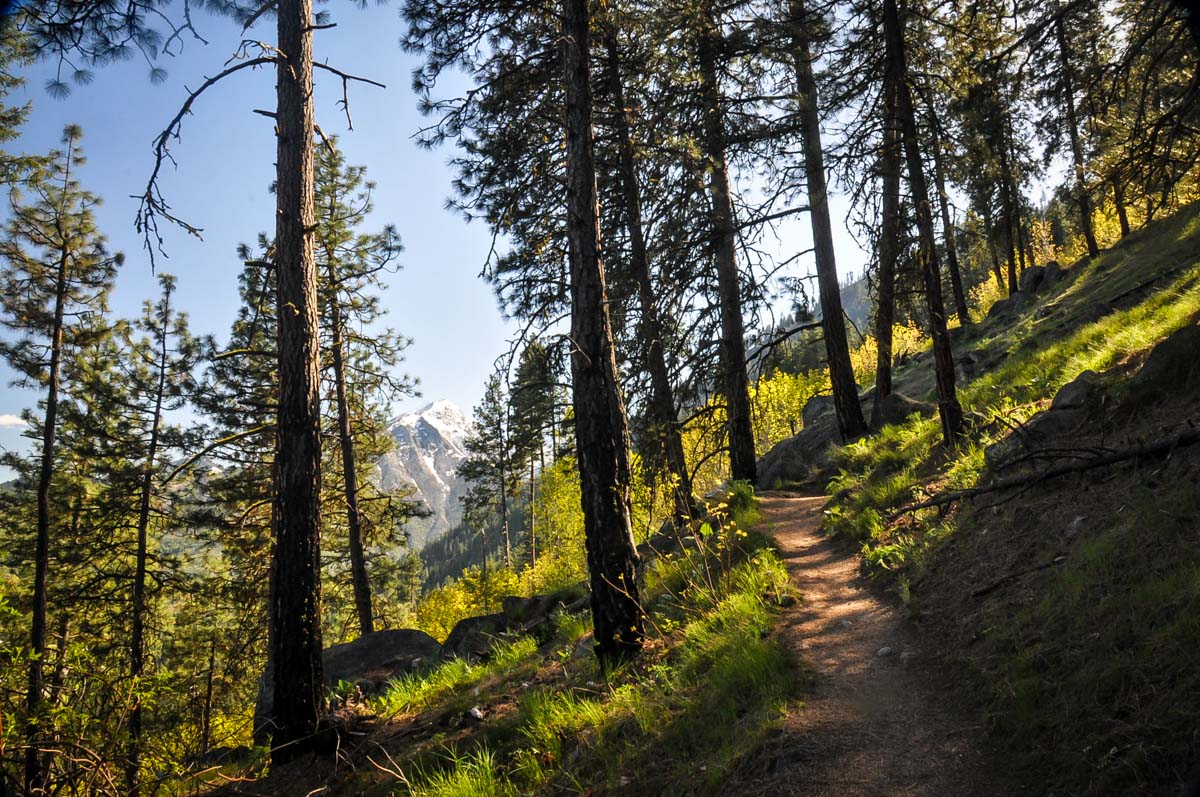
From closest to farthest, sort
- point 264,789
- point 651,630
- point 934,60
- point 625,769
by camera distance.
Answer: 1. point 625,769
2. point 264,789
3. point 651,630
4. point 934,60

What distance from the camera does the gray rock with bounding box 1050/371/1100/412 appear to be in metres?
5.40

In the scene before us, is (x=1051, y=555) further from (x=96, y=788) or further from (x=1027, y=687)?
(x=96, y=788)

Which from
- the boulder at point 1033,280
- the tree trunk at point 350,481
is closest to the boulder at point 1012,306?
the boulder at point 1033,280

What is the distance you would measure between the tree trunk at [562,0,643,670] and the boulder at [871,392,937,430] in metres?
8.74

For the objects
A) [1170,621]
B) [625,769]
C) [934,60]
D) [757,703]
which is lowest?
[625,769]

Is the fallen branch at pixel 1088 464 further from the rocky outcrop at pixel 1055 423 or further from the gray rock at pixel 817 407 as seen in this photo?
the gray rock at pixel 817 407

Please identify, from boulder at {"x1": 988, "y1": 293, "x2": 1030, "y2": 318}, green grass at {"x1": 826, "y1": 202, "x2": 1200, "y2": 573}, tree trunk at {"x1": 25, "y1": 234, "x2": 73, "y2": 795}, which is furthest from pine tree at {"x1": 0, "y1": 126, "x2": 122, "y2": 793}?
boulder at {"x1": 988, "y1": 293, "x2": 1030, "y2": 318}

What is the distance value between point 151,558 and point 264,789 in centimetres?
1425

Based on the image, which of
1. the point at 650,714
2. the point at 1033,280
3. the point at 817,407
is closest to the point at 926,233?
the point at 650,714

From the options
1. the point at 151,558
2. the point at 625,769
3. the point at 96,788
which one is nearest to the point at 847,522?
the point at 625,769

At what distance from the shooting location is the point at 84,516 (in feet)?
52.9

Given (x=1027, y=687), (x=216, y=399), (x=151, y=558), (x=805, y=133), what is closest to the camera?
(x=1027, y=687)

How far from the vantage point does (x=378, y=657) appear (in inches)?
416

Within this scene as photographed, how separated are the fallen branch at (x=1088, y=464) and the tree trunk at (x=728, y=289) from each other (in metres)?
5.72
